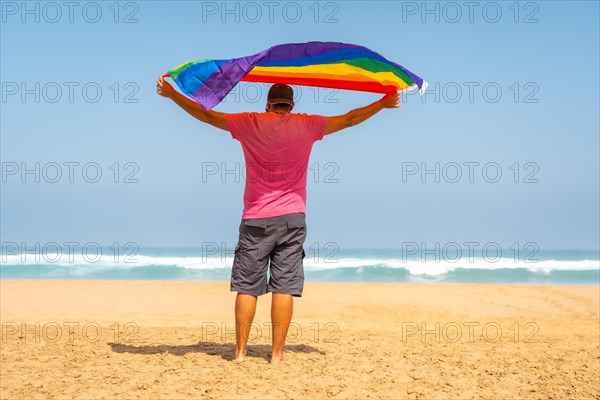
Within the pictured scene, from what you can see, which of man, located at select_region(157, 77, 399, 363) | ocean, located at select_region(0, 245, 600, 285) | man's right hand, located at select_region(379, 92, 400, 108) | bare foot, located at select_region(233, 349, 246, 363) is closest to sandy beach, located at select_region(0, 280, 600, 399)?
bare foot, located at select_region(233, 349, 246, 363)

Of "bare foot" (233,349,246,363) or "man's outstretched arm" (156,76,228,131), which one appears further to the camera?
"bare foot" (233,349,246,363)

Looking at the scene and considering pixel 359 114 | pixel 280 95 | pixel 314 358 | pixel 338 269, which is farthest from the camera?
pixel 338 269

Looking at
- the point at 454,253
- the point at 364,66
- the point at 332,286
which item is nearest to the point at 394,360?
the point at 364,66

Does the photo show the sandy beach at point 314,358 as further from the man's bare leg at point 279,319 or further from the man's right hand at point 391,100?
the man's right hand at point 391,100

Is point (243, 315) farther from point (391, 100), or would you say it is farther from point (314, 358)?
point (391, 100)

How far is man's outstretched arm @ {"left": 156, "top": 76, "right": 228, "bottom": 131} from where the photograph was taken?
493 cm

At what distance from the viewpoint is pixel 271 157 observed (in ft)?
16.4

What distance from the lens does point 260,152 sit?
16.4 feet

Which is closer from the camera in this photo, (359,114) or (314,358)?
(359,114)

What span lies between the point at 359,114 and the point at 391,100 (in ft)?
1.13

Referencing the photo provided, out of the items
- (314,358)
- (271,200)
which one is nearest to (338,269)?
(314,358)

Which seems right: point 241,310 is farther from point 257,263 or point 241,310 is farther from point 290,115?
point 290,115

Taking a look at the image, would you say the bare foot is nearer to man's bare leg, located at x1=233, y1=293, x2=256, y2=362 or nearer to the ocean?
man's bare leg, located at x1=233, y1=293, x2=256, y2=362

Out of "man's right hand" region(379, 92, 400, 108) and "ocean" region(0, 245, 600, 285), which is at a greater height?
"man's right hand" region(379, 92, 400, 108)
